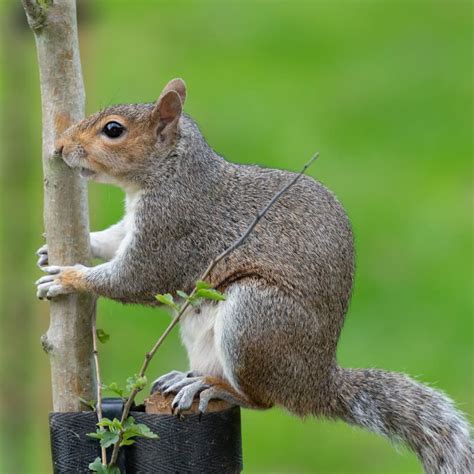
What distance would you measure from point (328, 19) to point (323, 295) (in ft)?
24.8

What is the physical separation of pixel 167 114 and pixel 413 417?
0.92 m

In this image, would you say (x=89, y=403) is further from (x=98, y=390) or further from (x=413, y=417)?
(x=413, y=417)

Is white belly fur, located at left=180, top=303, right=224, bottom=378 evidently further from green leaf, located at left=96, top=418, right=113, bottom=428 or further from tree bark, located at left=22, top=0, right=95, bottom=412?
green leaf, located at left=96, top=418, right=113, bottom=428

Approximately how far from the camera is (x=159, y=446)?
9.33 feet

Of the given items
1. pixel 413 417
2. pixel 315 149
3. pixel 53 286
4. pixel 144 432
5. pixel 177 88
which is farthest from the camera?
pixel 315 149

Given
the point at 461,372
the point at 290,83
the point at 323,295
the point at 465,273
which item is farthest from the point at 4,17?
the point at 290,83

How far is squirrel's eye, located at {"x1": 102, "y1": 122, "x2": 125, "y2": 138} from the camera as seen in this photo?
354 centimetres

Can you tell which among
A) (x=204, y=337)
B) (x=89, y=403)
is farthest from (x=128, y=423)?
(x=204, y=337)

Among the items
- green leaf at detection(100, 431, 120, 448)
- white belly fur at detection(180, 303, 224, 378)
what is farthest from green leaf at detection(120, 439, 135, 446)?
white belly fur at detection(180, 303, 224, 378)

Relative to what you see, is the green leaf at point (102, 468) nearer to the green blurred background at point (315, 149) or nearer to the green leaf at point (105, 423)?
the green leaf at point (105, 423)

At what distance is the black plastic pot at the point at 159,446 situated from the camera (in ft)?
9.34

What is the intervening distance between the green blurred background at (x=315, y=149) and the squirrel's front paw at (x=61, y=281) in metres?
0.42

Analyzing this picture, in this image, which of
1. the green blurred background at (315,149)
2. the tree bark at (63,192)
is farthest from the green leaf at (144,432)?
the green blurred background at (315,149)

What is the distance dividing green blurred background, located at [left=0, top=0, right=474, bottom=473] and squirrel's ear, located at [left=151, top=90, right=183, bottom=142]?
354 millimetres
